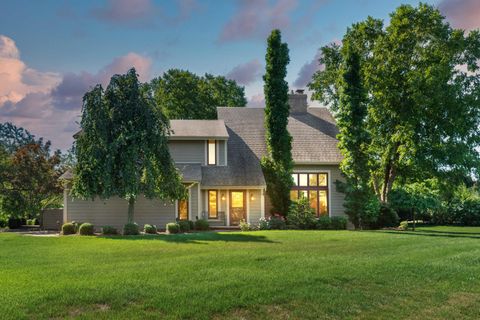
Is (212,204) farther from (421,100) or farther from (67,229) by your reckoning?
(421,100)

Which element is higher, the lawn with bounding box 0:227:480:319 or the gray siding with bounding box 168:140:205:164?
the gray siding with bounding box 168:140:205:164

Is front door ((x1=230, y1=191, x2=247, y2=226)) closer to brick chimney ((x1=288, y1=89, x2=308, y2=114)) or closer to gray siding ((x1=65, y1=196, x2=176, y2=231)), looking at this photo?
gray siding ((x1=65, y1=196, x2=176, y2=231))

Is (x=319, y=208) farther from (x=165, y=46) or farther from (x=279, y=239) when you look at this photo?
(x=165, y=46)

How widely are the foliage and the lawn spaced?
8471 mm

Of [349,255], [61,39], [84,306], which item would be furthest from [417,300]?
[61,39]

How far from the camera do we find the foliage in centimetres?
2325

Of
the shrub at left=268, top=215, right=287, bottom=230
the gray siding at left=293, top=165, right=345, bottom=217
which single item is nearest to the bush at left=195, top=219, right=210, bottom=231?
the shrub at left=268, top=215, right=287, bottom=230

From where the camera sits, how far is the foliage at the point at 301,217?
915 inches

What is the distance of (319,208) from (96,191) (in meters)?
12.8

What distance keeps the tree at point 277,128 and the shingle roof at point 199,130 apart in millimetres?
2714

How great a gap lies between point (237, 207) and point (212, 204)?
4.37 feet

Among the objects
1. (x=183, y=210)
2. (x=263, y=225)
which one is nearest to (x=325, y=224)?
(x=263, y=225)

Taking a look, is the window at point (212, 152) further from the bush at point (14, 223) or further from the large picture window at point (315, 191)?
the bush at point (14, 223)

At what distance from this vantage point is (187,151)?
26.5 metres
